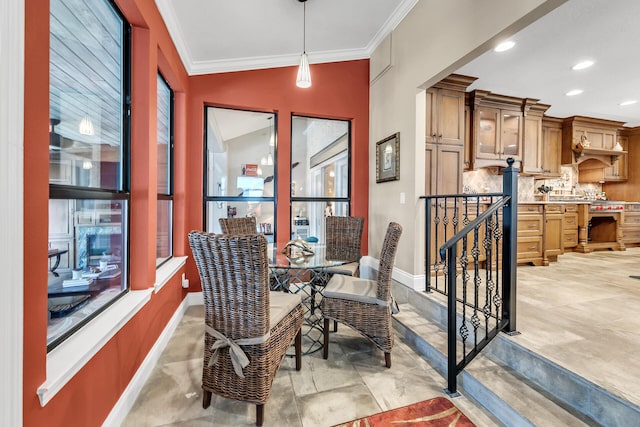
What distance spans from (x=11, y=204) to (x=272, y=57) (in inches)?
124

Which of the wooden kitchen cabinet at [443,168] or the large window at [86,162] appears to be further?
the wooden kitchen cabinet at [443,168]

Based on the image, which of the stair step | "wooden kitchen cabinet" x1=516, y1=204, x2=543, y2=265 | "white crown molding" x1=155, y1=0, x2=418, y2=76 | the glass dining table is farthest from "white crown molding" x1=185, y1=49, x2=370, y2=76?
the stair step

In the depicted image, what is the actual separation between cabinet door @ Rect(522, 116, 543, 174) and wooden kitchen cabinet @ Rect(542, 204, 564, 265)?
647 millimetres

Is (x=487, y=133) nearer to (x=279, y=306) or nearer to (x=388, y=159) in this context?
(x=388, y=159)

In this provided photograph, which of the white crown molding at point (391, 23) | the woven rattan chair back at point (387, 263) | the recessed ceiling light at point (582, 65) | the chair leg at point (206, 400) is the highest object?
the white crown molding at point (391, 23)

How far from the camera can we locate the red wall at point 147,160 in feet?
3.10

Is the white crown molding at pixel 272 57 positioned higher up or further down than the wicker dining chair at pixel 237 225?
higher up

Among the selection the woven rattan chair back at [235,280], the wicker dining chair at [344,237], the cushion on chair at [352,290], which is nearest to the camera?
the woven rattan chair back at [235,280]

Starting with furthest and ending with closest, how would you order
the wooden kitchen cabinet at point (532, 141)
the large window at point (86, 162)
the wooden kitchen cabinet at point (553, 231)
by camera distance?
the wooden kitchen cabinet at point (532, 141) → the wooden kitchen cabinet at point (553, 231) → the large window at point (86, 162)

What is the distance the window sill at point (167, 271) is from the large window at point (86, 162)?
280mm

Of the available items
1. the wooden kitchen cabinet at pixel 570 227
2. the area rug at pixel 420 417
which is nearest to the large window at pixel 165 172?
the area rug at pixel 420 417

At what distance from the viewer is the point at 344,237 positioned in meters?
3.15

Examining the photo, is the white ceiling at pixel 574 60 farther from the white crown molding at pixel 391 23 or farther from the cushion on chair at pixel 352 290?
the cushion on chair at pixel 352 290

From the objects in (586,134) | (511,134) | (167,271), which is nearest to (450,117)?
(511,134)
